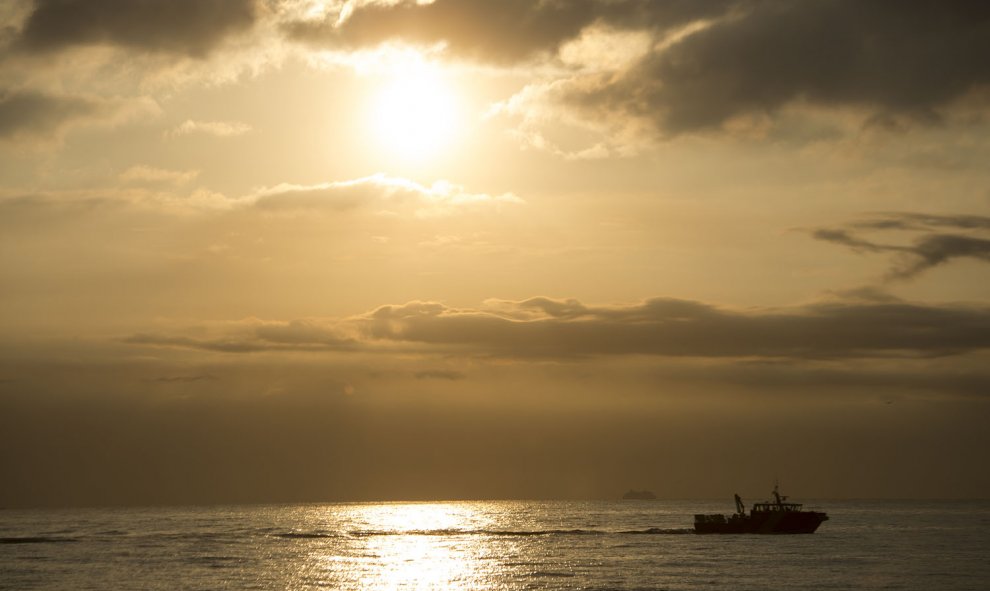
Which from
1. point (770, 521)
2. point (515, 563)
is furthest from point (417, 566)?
point (770, 521)

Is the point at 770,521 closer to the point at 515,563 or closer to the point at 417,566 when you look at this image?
the point at 515,563

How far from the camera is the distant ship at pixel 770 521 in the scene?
175 m

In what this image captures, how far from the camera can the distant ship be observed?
175m

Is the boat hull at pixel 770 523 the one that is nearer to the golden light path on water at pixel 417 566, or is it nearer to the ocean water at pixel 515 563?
the ocean water at pixel 515 563

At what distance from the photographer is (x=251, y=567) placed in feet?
420

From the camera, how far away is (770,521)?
577ft

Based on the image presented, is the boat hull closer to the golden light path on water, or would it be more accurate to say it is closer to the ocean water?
the ocean water

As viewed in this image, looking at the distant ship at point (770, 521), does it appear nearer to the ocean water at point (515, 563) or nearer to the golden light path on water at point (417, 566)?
the ocean water at point (515, 563)

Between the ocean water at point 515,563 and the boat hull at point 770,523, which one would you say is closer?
the ocean water at point 515,563

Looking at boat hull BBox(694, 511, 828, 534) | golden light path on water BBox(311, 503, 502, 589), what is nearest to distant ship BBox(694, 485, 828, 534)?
boat hull BBox(694, 511, 828, 534)

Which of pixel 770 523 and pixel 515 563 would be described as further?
pixel 770 523

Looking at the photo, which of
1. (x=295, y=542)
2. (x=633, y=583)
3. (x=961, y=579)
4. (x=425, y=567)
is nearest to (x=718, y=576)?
(x=633, y=583)

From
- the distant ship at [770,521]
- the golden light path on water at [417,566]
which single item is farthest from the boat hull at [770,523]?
the golden light path on water at [417,566]

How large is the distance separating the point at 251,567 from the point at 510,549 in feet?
155
